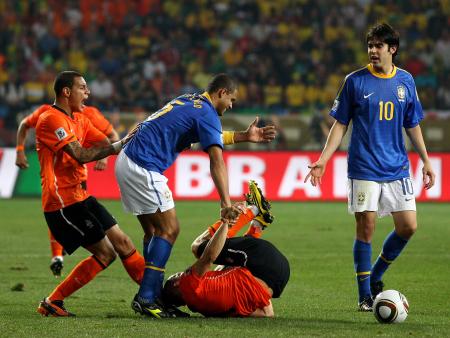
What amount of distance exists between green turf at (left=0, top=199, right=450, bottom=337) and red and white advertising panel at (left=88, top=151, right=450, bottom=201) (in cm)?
210

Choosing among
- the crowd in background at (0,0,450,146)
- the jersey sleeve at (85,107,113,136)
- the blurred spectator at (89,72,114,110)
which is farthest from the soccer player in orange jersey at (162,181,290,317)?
the blurred spectator at (89,72,114,110)

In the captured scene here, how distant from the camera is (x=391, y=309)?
21.8ft

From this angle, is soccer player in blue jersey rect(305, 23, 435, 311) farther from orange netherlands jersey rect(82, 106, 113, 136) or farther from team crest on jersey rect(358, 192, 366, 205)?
→ orange netherlands jersey rect(82, 106, 113, 136)

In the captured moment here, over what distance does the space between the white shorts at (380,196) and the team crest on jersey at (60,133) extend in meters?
2.23

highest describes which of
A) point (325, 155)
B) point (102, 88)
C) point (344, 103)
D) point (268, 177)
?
point (344, 103)

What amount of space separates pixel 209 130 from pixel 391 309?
1.74m

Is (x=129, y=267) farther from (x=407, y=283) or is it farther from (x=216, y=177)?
(x=407, y=283)

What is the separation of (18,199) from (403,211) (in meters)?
12.6

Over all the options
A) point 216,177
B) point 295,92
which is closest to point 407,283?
point 216,177

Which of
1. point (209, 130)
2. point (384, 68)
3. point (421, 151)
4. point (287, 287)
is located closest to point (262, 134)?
point (209, 130)

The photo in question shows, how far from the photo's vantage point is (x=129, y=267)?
771 centimetres

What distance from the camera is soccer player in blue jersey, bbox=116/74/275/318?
6965mm

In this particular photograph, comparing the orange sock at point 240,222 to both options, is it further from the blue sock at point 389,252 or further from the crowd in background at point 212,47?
the crowd in background at point 212,47

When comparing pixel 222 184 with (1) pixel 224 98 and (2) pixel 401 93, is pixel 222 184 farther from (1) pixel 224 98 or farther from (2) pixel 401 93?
(2) pixel 401 93
